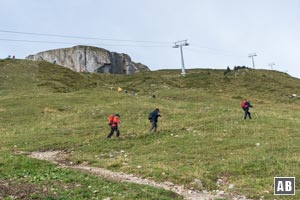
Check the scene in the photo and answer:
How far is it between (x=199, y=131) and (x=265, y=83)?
7389 cm

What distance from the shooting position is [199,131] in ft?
105

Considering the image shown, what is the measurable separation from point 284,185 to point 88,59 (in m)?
150

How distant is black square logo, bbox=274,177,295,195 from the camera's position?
49.2 ft

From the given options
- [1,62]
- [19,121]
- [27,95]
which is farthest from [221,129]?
[1,62]

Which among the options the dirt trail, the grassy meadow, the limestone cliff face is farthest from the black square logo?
the limestone cliff face

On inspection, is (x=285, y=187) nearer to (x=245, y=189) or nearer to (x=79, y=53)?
(x=245, y=189)

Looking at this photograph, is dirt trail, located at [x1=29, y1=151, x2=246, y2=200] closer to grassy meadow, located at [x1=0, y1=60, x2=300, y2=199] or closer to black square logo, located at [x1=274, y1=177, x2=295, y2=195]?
grassy meadow, located at [x1=0, y1=60, x2=300, y2=199]

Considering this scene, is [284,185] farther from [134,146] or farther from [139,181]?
[134,146]

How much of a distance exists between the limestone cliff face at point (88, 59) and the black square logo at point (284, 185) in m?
147

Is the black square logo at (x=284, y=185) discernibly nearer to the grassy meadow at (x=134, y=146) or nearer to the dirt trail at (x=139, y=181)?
the grassy meadow at (x=134, y=146)

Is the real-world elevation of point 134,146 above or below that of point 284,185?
above

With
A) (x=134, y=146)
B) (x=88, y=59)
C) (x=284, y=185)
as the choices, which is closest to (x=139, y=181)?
(x=284, y=185)

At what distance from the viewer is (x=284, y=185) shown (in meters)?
15.9

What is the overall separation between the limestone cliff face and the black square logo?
483 ft
